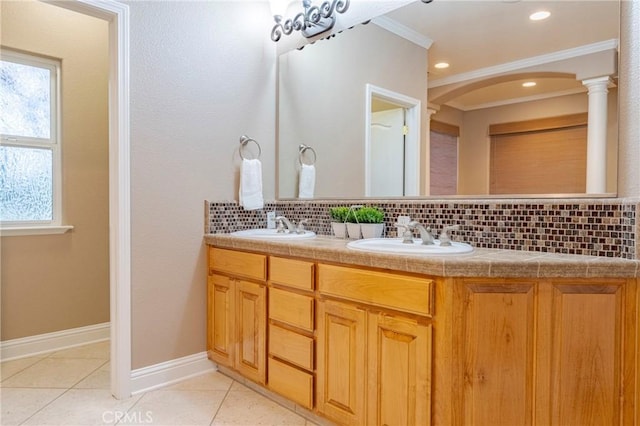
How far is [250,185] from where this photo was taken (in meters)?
2.61

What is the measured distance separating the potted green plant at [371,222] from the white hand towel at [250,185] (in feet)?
2.56

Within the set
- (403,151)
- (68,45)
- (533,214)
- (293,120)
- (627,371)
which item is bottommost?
(627,371)

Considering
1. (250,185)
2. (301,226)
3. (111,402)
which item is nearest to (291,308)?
(301,226)

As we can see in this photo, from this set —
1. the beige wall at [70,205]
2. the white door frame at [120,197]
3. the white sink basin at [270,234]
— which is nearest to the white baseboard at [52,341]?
the beige wall at [70,205]

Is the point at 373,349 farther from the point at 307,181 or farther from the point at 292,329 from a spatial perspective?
the point at 307,181

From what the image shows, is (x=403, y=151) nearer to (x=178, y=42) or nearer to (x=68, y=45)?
(x=178, y=42)

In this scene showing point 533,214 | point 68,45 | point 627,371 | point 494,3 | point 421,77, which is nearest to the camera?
point 627,371

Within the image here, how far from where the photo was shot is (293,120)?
276 cm

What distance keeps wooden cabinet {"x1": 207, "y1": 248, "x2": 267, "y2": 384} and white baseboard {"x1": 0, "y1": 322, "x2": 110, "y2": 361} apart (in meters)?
1.20

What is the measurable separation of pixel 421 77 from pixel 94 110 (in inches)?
96.2

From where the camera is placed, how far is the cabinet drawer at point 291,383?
5.93 ft

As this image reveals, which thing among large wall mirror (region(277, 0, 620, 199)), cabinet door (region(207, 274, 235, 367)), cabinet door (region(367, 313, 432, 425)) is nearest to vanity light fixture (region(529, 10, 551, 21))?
large wall mirror (region(277, 0, 620, 199))

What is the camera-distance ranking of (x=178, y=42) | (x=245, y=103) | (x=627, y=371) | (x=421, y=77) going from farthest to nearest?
1. (x=245, y=103)
2. (x=178, y=42)
3. (x=421, y=77)
4. (x=627, y=371)

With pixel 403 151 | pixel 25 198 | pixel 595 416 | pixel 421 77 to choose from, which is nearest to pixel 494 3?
pixel 421 77
